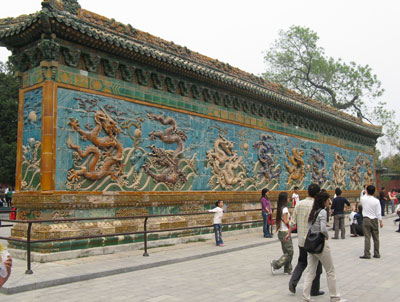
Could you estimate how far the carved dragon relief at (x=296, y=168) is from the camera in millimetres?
17094

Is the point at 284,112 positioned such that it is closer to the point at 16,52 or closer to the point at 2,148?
the point at 16,52

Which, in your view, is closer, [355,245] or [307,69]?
[355,245]

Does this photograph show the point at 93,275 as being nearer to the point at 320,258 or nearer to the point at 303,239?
the point at 303,239

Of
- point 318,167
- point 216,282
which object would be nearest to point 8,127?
point 318,167

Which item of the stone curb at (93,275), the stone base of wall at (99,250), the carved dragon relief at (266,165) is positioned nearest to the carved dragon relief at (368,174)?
the carved dragon relief at (266,165)

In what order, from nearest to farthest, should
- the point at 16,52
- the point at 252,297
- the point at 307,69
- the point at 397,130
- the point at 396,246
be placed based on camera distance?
the point at 252,297
the point at 16,52
the point at 396,246
the point at 307,69
the point at 397,130

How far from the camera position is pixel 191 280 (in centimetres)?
697

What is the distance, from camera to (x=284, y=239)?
7367 millimetres

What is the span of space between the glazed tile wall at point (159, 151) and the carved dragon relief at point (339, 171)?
12.4 feet

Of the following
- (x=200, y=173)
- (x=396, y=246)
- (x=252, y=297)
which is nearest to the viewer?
(x=252, y=297)

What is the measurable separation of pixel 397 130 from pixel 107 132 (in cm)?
3674

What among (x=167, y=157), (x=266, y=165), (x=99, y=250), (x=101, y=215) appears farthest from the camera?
(x=266, y=165)

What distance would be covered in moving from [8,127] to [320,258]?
27.3m

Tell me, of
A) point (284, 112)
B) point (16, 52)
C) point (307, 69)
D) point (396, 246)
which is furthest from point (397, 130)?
point (16, 52)
